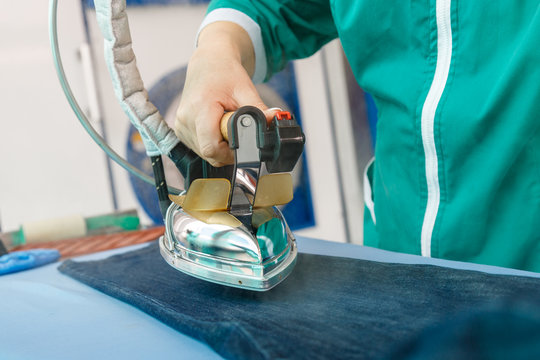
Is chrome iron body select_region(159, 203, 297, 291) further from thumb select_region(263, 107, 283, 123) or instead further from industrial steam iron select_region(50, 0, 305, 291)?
thumb select_region(263, 107, 283, 123)

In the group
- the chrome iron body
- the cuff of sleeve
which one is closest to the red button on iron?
the chrome iron body

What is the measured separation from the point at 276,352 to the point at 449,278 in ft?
0.71

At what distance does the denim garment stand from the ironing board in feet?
→ 0.04

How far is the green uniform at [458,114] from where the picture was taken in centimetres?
57

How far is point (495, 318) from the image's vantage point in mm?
269

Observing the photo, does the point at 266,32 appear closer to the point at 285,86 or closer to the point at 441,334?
the point at 441,334

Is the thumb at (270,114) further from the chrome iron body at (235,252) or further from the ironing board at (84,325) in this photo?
the ironing board at (84,325)

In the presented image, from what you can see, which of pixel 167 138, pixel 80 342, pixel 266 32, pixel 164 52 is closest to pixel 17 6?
pixel 164 52

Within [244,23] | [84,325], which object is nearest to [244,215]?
[84,325]

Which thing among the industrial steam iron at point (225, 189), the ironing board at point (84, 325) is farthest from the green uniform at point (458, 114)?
the industrial steam iron at point (225, 189)

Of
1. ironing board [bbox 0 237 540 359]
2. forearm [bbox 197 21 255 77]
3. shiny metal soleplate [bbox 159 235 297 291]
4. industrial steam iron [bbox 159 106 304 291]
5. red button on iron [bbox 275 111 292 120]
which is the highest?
forearm [bbox 197 21 255 77]

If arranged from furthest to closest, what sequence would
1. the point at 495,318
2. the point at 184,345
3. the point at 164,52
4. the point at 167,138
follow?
the point at 164,52
the point at 167,138
the point at 184,345
the point at 495,318

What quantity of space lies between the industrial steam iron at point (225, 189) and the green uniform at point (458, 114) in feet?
0.80

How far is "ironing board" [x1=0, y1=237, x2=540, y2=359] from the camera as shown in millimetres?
380
